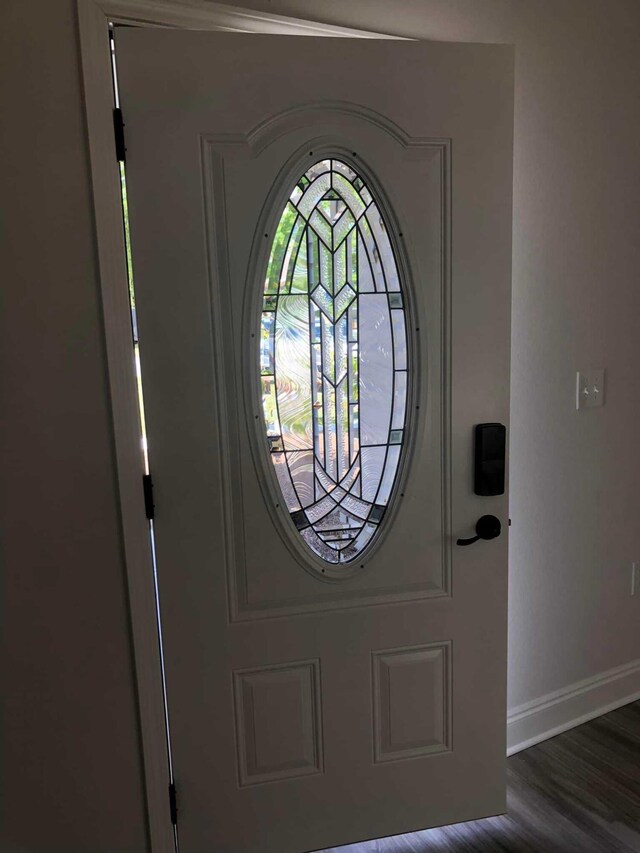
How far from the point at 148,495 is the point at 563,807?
1.47 m

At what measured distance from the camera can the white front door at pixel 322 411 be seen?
1495 mm

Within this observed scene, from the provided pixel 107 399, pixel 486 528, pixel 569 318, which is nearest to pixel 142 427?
pixel 107 399

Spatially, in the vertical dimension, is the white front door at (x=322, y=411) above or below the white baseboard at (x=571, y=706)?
above

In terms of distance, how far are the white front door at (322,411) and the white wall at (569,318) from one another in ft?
1.10

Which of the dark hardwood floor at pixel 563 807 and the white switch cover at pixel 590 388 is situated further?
the white switch cover at pixel 590 388

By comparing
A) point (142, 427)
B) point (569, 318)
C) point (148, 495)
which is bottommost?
point (148, 495)

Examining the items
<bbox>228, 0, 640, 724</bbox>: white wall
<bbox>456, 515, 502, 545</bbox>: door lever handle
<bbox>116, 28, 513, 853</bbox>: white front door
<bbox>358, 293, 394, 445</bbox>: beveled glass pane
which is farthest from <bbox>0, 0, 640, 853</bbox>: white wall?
<bbox>358, 293, 394, 445</bbox>: beveled glass pane

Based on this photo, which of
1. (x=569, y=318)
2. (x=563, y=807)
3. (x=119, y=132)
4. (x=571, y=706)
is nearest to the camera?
(x=119, y=132)

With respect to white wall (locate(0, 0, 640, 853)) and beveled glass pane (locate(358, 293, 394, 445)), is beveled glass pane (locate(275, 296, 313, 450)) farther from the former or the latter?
white wall (locate(0, 0, 640, 853))

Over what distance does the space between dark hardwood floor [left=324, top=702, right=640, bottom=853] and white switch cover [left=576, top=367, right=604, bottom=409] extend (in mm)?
1093

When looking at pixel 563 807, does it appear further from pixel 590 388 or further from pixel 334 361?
pixel 334 361

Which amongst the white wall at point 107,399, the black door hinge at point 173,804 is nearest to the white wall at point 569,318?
the white wall at point 107,399

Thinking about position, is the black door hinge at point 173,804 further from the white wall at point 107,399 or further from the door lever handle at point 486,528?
the door lever handle at point 486,528

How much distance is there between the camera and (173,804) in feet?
5.56
